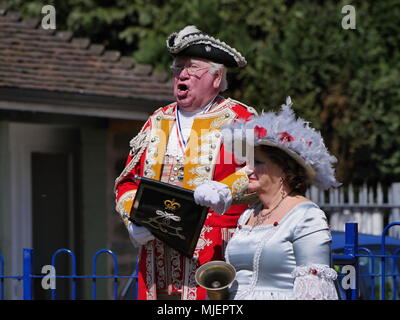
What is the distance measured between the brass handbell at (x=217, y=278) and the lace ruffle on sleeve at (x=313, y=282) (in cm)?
29

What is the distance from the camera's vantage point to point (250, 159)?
4242mm

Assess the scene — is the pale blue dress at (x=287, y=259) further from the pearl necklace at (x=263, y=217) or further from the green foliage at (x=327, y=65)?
the green foliage at (x=327, y=65)

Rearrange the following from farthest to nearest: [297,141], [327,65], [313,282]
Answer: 1. [327,65]
2. [297,141]
3. [313,282]

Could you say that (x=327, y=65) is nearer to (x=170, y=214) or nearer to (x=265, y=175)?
(x=170, y=214)

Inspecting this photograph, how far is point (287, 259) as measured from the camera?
3.93 m

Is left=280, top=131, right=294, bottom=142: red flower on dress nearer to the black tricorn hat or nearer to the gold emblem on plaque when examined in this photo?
the gold emblem on plaque

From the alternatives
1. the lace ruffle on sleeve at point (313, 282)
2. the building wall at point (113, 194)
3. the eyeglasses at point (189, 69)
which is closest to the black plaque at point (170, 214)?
the eyeglasses at point (189, 69)

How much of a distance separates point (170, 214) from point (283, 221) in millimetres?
846

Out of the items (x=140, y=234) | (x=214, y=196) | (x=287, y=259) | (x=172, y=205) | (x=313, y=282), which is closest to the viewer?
(x=313, y=282)

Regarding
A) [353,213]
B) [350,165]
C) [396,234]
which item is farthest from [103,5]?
[396,234]

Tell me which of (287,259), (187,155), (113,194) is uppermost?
(187,155)

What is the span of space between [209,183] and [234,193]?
0.66 ft

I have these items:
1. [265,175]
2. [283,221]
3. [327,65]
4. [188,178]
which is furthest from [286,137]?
[327,65]

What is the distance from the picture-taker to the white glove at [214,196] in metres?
4.33
